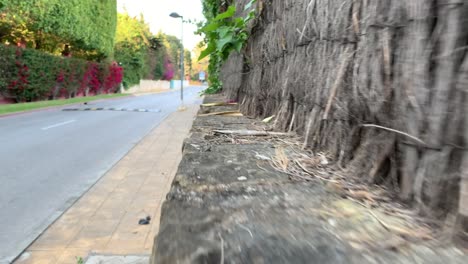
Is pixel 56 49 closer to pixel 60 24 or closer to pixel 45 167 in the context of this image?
pixel 60 24

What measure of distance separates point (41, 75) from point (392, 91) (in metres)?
25.9

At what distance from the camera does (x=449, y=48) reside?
102 cm

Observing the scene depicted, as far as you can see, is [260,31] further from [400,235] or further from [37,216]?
[37,216]

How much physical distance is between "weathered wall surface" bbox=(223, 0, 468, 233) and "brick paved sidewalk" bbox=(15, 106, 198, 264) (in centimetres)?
256

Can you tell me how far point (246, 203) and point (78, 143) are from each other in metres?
9.47

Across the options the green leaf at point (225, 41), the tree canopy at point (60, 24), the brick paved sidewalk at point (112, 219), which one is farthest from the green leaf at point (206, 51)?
the tree canopy at point (60, 24)

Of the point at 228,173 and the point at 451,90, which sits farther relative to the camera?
the point at 228,173

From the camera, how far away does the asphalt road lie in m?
4.42

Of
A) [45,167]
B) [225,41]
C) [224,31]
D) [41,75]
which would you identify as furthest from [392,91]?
[41,75]

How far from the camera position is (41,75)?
23.8 m

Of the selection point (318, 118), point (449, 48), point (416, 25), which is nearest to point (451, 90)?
point (449, 48)

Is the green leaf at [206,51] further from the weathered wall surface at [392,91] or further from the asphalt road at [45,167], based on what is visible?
the asphalt road at [45,167]

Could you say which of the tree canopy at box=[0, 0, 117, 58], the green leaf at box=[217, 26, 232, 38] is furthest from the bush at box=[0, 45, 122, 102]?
the green leaf at box=[217, 26, 232, 38]

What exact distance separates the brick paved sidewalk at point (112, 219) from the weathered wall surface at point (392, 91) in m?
2.56
